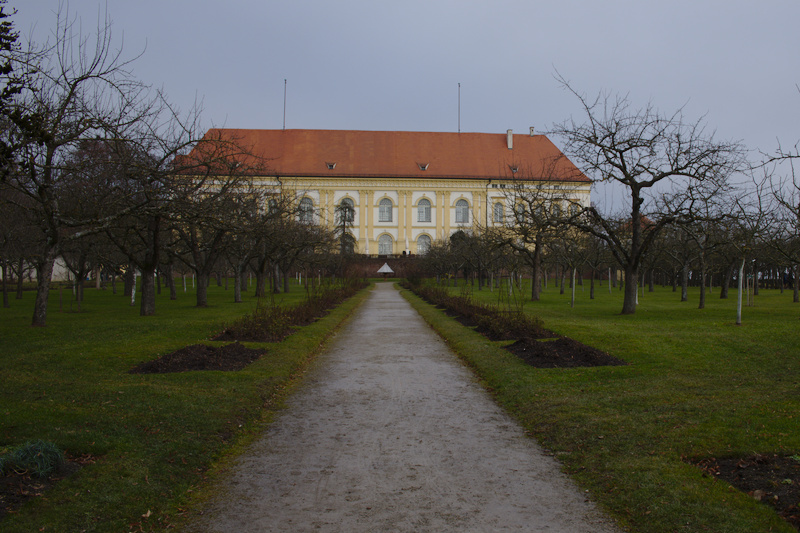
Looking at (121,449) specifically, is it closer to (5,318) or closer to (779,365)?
(779,365)

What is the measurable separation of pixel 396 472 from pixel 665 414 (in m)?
3.65

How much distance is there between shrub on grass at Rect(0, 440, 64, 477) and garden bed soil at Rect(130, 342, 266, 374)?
5.24 metres

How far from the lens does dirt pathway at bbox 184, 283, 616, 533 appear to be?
4457 millimetres

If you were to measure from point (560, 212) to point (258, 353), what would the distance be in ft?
45.1

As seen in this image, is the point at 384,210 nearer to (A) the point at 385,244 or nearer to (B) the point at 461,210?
(A) the point at 385,244

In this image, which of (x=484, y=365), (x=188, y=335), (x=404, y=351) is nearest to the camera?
(x=484, y=365)

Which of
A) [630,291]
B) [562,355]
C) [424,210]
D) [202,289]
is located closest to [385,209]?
[424,210]

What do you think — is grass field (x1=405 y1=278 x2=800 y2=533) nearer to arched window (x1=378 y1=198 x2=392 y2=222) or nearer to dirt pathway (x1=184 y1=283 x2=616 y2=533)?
dirt pathway (x1=184 y1=283 x2=616 y2=533)

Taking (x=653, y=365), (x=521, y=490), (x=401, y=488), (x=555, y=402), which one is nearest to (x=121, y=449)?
(x=401, y=488)

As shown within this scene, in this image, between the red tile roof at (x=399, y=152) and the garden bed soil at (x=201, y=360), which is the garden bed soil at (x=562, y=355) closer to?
the garden bed soil at (x=201, y=360)

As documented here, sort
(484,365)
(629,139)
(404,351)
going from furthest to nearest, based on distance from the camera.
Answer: (629,139) → (404,351) → (484,365)

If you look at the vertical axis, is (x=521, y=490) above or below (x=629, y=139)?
below

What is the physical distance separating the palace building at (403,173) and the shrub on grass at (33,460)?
3160 inches

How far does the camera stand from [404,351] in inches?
557
